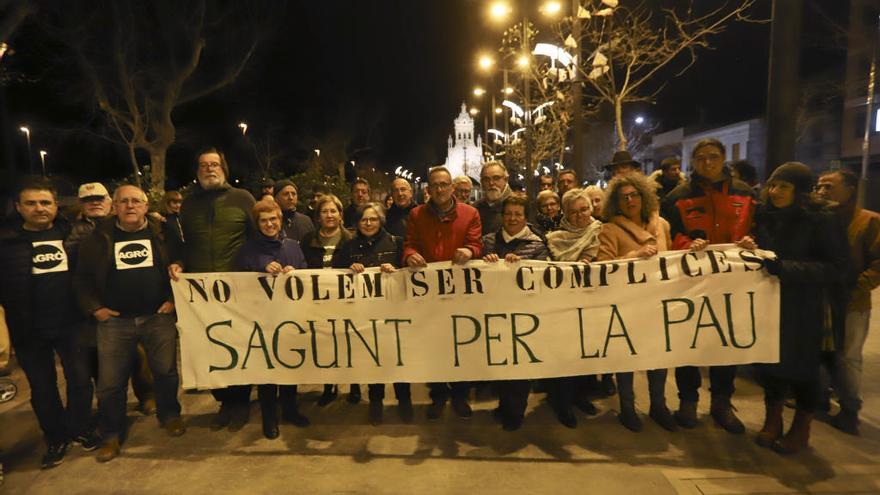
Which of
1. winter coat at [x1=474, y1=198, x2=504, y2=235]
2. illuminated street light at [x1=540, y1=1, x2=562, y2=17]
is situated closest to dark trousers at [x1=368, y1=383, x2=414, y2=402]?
winter coat at [x1=474, y1=198, x2=504, y2=235]

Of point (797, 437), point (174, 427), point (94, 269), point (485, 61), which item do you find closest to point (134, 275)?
point (94, 269)

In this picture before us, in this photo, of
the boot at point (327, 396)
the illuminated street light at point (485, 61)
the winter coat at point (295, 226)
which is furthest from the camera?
the illuminated street light at point (485, 61)

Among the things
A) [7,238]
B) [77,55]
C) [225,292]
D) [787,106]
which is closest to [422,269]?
[225,292]

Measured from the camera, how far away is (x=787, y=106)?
16.3 ft

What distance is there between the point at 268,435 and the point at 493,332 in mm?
1829

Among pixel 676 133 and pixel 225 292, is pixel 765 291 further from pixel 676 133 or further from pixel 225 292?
pixel 676 133

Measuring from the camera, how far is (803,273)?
366cm

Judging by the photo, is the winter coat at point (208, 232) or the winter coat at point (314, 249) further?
the winter coat at point (314, 249)

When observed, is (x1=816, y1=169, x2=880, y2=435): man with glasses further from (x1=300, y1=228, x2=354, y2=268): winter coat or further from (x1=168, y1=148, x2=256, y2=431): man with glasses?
(x1=168, y1=148, x2=256, y2=431): man with glasses

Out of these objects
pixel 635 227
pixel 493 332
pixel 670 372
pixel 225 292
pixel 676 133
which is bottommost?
pixel 670 372

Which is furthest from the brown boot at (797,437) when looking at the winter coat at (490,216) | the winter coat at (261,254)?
the winter coat at (261,254)

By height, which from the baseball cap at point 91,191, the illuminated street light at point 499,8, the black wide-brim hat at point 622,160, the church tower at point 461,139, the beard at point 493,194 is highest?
the church tower at point 461,139

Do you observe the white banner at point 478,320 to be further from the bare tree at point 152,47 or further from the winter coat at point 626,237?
the bare tree at point 152,47

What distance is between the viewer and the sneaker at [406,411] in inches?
174
